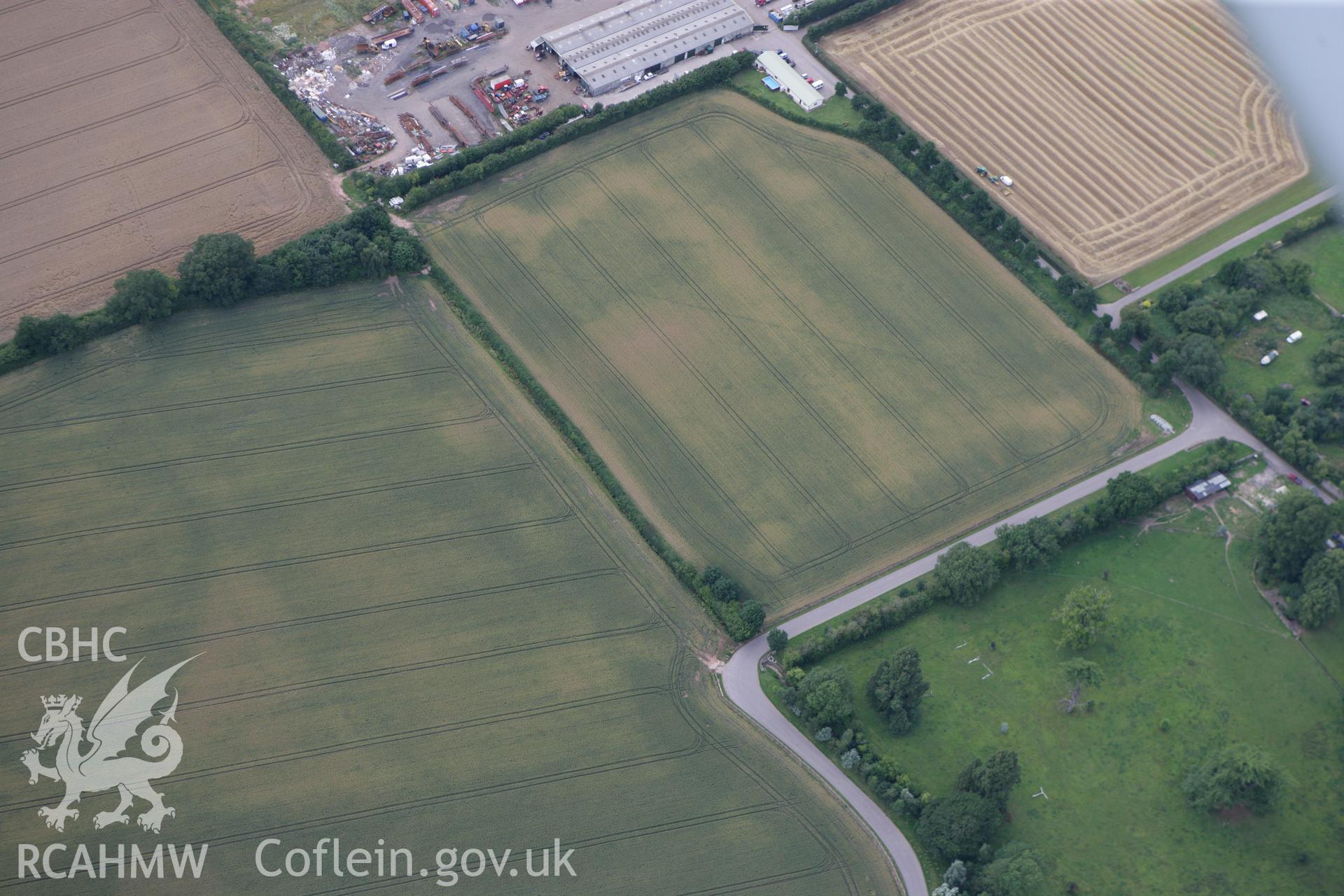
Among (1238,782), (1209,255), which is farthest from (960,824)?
(1209,255)

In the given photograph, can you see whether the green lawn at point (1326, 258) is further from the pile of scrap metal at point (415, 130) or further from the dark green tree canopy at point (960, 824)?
the pile of scrap metal at point (415, 130)

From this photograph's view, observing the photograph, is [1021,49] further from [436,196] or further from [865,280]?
[436,196]

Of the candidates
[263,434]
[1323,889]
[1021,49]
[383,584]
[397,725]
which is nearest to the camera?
[1323,889]

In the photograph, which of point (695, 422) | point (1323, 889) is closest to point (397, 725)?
point (695, 422)

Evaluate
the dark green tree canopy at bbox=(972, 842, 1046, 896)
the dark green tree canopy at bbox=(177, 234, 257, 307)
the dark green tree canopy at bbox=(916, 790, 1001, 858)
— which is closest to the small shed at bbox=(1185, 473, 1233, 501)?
the dark green tree canopy at bbox=(916, 790, 1001, 858)

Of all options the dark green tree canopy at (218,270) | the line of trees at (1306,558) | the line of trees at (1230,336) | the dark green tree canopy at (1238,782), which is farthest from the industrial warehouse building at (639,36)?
the dark green tree canopy at (1238,782)

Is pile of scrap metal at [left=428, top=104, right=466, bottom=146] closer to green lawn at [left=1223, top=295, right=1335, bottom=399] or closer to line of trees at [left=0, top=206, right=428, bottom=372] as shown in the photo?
line of trees at [left=0, top=206, right=428, bottom=372]
